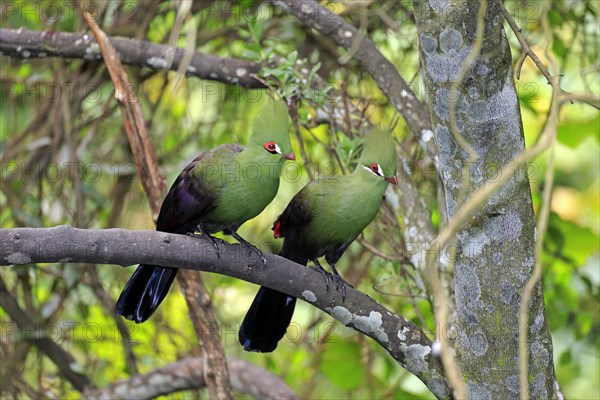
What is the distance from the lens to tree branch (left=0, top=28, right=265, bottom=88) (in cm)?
316

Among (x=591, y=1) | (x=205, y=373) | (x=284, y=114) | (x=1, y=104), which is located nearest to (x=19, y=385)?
(x=205, y=373)

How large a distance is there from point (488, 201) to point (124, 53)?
5.93ft

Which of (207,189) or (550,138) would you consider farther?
(207,189)

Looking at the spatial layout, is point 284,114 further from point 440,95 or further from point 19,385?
point 19,385

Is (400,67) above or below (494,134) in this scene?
above

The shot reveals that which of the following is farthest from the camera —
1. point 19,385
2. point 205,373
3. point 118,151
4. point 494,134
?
point 118,151

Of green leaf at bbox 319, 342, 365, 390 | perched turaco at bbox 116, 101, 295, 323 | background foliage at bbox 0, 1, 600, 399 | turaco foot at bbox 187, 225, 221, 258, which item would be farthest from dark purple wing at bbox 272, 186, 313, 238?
green leaf at bbox 319, 342, 365, 390

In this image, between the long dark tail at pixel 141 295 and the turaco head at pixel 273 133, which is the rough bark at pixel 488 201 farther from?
the long dark tail at pixel 141 295

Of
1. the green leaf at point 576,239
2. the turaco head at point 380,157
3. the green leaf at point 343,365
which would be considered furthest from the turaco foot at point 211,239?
the green leaf at point 576,239

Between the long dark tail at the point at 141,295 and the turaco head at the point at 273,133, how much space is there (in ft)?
1.64

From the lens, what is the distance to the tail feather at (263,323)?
2591 millimetres

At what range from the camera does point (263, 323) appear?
2.59m

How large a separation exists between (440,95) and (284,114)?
75cm

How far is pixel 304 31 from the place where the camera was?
3.84 metres
